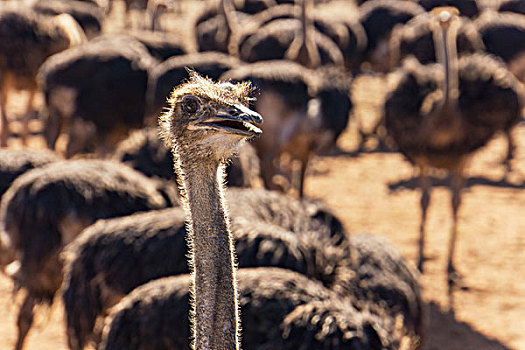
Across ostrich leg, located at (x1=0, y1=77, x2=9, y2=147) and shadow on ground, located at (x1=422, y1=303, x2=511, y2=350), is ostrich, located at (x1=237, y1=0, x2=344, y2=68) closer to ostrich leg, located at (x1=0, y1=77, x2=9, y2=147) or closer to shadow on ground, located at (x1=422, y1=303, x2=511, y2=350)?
ostrich leg, located at (x1=0, y1=77, x2=9, y2=147)

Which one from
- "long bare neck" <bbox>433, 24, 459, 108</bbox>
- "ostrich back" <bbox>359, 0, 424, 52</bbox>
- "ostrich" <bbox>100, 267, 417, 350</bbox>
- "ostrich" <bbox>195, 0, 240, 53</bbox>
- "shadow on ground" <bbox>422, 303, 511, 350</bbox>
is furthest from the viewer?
"ostrich back" <bbox>359, 0, 424, 52</bbox>

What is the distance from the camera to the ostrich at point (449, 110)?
686 centimetres

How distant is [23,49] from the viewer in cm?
912

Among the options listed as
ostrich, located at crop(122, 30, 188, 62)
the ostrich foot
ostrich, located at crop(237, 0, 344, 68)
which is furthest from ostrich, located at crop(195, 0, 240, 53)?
the ostrich foot

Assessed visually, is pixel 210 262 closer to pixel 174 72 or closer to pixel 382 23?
pixel 174 72

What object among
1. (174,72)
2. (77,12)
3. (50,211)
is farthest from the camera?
(77,12)

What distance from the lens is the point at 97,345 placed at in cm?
404

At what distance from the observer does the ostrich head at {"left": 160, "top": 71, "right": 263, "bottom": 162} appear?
2438mm

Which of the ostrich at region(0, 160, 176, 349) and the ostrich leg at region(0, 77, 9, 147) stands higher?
the ostrich leg at region(0, 77, 9, 147)

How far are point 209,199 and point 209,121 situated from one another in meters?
0.23

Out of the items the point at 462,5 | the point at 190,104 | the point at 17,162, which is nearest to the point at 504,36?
the point at 462,5

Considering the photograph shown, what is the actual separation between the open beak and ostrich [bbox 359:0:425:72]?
10.8m

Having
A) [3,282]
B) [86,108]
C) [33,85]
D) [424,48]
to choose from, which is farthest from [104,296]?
[424,48]

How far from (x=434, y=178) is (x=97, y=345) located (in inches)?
238
